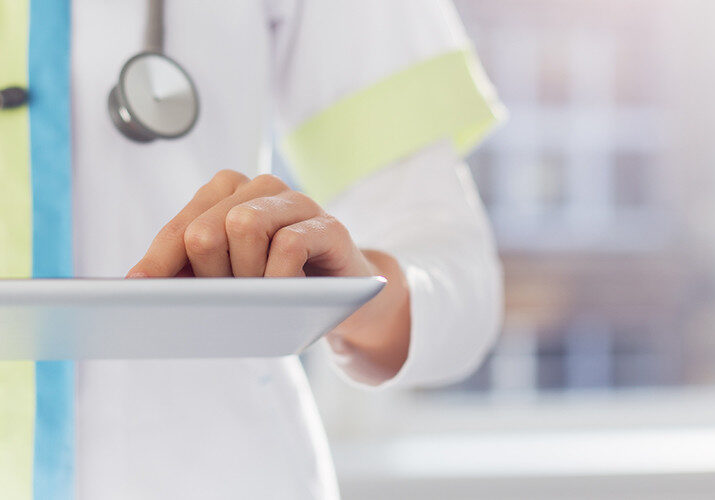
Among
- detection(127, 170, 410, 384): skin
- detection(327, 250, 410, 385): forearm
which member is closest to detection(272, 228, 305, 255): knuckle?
detection(127, 170, 410, 384): skin

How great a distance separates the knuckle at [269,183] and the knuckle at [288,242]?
0.03 metres

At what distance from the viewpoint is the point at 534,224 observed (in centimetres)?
222

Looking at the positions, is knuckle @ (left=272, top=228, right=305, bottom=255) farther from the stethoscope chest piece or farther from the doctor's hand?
the stethoscope chest piece

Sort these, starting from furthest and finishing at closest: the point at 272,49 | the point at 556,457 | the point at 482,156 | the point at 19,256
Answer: the point at 482,156, the point at 556,457, the point at 272,49, the point at 19,256

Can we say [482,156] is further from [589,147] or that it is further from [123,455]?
[123,455]

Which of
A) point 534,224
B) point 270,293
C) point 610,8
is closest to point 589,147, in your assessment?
point 534,224

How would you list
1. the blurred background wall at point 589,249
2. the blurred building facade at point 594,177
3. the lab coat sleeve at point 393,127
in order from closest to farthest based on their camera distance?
the lab coat sleeve at point 393,127 → the blurred background wall at point 589,249 → the blurred building facade at point 594,177

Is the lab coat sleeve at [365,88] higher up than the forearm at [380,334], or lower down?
higher up

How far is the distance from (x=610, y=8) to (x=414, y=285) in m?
2.04

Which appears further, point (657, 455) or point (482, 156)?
point (482, 156)

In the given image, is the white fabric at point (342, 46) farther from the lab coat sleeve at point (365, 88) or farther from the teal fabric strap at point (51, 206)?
the teal fabric strap at point (51, 206)

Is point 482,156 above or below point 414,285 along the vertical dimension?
above

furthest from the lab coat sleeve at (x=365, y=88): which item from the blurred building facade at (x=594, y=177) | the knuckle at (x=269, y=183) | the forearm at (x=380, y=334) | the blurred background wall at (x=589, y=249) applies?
the blurred building facade at (x=594, y=177)

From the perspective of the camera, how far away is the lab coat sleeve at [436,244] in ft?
1.50
